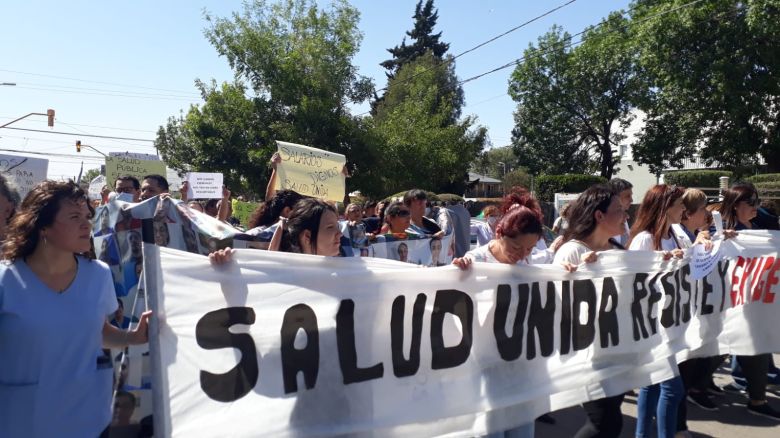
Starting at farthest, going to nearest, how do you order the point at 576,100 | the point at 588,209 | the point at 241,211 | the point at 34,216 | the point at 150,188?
the point at 576,100, the point at 241,211, the point at 150,188, the point at 588,209, the point at 34,216

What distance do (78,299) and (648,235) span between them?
3517 millimetres

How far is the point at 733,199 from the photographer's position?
5.62 meters

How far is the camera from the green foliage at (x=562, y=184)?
104 ft

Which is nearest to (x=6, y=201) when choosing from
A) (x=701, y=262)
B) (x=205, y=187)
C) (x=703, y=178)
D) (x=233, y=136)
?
(x=701, y=262)

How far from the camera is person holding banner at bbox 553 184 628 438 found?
383 centimetres

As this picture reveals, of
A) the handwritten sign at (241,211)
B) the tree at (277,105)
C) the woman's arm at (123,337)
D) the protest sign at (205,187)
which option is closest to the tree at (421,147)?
the tree at (277,105)

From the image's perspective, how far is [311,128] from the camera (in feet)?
84.9

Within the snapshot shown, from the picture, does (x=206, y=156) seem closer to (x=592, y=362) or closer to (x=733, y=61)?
(x=733, y=61)

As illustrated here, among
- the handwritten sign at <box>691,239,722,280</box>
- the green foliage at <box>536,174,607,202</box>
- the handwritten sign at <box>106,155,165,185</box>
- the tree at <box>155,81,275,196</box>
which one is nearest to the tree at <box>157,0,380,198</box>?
the tree at <box>155,81,275,196</box>

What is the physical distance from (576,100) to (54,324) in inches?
1497

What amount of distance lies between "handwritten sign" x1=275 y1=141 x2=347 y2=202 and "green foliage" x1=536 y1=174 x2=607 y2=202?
82.9 feet

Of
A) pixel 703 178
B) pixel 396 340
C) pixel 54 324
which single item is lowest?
pixel 396 340

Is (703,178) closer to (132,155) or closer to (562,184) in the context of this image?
(562,184)

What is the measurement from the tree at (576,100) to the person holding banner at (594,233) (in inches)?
1310
